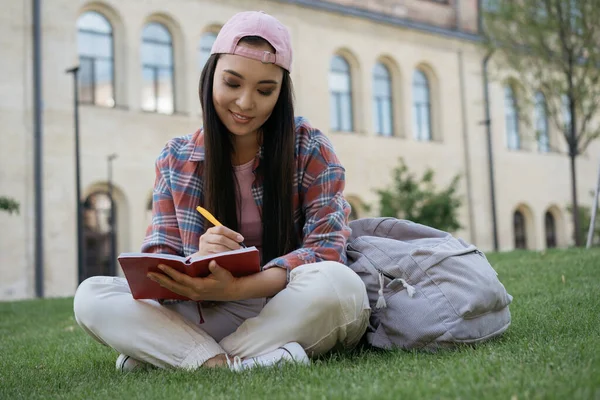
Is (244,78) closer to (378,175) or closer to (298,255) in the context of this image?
(298,255)

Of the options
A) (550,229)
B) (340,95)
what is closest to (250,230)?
(340,95)

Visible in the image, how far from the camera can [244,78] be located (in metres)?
3.28

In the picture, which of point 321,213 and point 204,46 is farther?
point 204,46

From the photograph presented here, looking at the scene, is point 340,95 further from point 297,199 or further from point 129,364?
point 129,364

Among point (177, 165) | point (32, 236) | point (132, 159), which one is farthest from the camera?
point (132, 159)

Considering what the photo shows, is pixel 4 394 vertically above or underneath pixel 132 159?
underneath

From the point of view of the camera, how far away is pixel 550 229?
27.7m

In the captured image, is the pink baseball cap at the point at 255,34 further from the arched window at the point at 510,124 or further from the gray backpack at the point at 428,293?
the arched window at the point at 510,124

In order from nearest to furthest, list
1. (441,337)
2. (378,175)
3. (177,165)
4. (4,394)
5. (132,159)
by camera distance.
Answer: (4,394), (441,337), (177,165), (132,159), (378,175)

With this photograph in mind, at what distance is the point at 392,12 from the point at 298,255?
21.4 metres

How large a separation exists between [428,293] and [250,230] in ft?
2.59

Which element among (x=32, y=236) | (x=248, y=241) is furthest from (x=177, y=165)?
(x=32, y=236)

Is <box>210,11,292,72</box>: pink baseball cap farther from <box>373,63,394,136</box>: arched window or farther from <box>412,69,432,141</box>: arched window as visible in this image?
<box>412,69,432,141</box>: arched window

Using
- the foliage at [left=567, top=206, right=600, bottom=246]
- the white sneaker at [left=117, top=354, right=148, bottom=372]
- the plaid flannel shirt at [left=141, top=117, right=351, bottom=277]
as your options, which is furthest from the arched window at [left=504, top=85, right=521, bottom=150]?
the white sneaker at [left=117, top=354, right=148, bottom=372]
